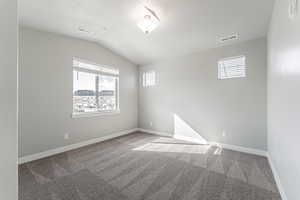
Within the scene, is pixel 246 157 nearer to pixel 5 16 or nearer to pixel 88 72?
pixel 5 16

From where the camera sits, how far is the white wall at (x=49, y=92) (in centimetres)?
A: 274

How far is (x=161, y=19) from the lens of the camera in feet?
8.79

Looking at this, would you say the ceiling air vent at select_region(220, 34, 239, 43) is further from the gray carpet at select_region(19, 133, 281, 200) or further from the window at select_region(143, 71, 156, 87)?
the gray carpet at select_region(19, 133, 281, 200)

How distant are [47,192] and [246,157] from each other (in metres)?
3.58

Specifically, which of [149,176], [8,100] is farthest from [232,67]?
[8,100]

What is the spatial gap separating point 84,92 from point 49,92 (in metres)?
0.84

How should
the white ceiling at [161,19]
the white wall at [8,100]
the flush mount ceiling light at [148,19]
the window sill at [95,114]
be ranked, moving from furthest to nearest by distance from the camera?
the window sill at [95,114], the flush mount ceiling light at [148,19], the white ceiling at [161,19], the white wall at [8,100]

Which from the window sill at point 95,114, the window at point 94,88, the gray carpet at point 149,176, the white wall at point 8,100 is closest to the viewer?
the white wall at point 8,100

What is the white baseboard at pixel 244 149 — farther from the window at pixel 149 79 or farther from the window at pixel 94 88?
the window at pixel 94 88

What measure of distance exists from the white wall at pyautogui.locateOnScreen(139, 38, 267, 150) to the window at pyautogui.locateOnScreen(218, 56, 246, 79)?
0.10 metres

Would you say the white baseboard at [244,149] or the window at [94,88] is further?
the window at [94,88]

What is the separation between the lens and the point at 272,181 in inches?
81.4

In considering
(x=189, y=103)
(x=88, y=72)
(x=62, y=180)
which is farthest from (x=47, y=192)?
(x=189, y=103)

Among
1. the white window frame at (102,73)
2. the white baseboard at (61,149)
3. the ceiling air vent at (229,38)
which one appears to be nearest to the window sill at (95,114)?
the white window frame at (102,73)
